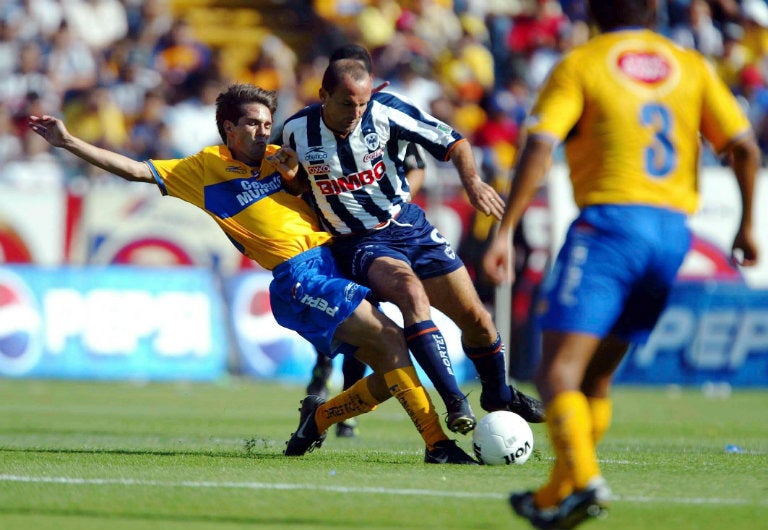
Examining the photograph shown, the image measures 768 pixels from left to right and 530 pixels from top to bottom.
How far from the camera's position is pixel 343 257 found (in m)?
8.33

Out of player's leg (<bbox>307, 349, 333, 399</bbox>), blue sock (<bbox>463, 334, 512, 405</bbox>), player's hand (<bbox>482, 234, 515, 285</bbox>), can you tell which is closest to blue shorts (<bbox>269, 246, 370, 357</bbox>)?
blue sock (<bbox>463, 334, 512, 405</bbox>)

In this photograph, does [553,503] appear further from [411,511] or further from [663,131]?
[663,131]

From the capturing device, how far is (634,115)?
5.37 m

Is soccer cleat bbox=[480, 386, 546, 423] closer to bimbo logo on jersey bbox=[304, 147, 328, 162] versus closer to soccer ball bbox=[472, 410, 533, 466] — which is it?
soccer ball bbox=[472, 410, 533, 466]

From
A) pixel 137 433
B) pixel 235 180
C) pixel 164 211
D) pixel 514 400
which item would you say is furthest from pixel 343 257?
pixel 164 211

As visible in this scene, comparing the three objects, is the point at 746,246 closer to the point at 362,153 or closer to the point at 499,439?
the point at 499,439

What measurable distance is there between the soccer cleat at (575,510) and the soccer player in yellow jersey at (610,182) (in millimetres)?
14

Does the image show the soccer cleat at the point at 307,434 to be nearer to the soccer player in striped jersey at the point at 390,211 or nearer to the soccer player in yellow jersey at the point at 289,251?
the soccer player in yellow jersey at the point at 289,251

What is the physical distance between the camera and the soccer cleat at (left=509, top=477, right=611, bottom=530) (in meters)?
4.93

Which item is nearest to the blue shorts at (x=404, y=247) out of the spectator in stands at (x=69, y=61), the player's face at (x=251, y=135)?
the player's face at (x=251, y=135)

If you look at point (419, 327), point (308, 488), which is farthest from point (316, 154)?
point (308, 488)

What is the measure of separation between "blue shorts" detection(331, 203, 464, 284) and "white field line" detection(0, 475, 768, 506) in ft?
6.40

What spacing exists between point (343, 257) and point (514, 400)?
1347 mm

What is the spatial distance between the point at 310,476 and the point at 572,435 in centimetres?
213
